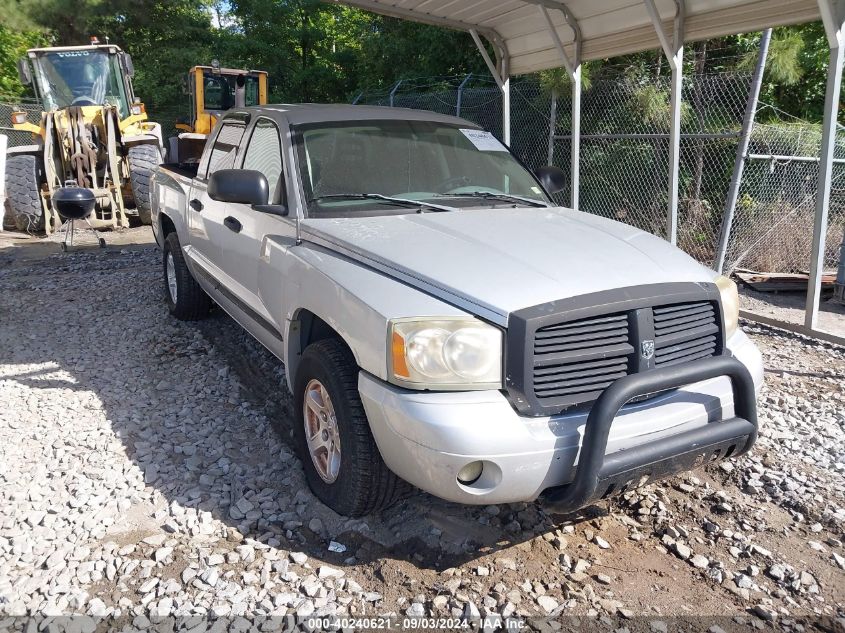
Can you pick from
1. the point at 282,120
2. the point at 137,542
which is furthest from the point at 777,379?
the point at 137,542

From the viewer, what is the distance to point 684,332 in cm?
304

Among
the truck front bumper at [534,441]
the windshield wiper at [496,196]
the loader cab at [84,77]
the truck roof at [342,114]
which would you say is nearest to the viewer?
the truck front bumper at [534,441]

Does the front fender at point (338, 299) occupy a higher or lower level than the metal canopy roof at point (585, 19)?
lower

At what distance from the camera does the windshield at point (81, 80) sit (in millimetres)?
12812

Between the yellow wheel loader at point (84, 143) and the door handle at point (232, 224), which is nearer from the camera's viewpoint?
the door handle at point (232, 224)

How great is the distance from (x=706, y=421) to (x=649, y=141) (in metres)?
8.77

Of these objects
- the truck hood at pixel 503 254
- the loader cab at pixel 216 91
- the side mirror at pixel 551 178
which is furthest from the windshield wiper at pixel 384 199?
the loader cab at pixel 216 91

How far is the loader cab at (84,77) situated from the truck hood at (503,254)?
1111cm

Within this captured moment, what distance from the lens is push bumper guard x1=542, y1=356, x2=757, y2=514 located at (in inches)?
103

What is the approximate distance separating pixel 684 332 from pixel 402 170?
6.40 feet

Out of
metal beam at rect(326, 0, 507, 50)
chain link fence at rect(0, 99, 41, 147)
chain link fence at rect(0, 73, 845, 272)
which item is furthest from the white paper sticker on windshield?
chain link fence at rect(0, 99, 41, 147)

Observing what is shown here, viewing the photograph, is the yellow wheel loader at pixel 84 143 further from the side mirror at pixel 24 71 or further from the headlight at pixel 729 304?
the headlight at pixel 729 304

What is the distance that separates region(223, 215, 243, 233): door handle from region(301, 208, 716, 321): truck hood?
0.93m

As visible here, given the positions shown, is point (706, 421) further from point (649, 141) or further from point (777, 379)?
point (649, 141)
